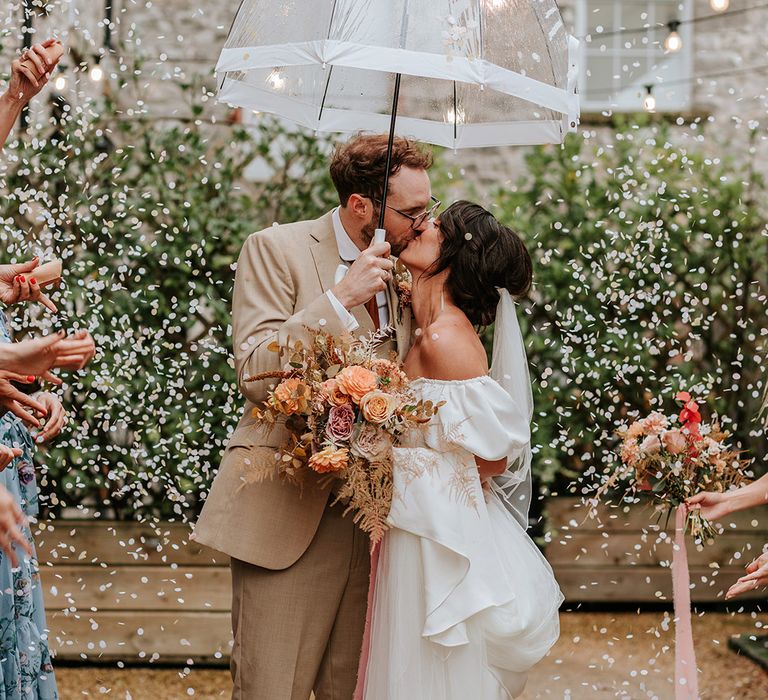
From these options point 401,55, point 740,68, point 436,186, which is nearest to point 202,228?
point 436,186

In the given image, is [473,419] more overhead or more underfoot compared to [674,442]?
more overhead

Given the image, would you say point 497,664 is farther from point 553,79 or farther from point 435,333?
point 553,79

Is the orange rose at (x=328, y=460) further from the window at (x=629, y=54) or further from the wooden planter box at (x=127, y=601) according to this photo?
the window at (x=629, y=54)

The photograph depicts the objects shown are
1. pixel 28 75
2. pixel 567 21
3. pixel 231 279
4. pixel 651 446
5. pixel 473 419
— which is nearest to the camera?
pixel 28 75

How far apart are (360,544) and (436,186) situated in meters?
3.04

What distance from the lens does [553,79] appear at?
2.90 meters

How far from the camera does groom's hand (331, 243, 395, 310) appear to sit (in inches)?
102

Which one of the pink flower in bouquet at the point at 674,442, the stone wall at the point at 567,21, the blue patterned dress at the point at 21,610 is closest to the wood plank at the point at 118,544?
the blue patterned dress at the point at 21,610

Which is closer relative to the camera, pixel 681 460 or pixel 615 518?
pixel 681 460

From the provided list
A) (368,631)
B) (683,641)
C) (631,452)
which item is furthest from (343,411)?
(683,641)

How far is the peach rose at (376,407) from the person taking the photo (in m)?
2.44

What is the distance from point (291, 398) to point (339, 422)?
137 millimetres

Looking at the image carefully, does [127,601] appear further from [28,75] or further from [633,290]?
[633,290]

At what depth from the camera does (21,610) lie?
315 cm
